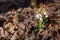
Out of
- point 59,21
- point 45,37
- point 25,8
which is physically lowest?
point 45,37

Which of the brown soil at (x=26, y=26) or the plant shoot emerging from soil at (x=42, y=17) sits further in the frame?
the plant shoot emerging from soil at (x=42, y=17)

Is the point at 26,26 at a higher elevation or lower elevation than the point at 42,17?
lower

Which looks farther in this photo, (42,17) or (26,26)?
(42,17)

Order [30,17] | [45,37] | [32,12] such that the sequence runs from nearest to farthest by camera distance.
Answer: [45,37], [30,17], [32,12]

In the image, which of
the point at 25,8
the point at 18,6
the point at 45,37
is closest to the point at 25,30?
the point at 45,37

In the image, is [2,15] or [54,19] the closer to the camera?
[54,19]

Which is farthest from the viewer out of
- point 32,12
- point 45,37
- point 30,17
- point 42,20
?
point 32,12

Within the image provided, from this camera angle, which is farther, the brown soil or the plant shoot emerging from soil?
the plant shoot emerging from soil

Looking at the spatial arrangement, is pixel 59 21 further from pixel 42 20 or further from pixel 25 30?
pixel 25 30

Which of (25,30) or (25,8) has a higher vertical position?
(25,8)
